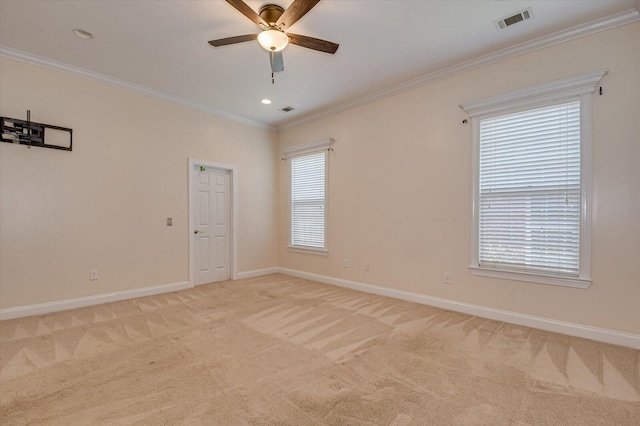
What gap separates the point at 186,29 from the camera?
2.97 metres

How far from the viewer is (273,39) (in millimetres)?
2576

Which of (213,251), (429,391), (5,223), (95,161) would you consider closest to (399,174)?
(429,391)

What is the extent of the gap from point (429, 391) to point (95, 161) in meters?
4.66

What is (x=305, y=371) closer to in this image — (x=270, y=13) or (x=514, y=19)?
(x=270, y=13)

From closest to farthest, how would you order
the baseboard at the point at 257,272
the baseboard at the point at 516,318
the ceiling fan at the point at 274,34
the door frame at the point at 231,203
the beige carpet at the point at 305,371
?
the beige carpet at the point at 305,371, the ceiling fan at the point at 274,34, the baseboard at the point at 516,318, the door frame at the point at 231,203, the baseboard at the point at 257,272

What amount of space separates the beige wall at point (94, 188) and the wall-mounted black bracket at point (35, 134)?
0.25 ft

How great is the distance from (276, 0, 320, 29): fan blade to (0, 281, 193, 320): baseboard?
3.99 meters

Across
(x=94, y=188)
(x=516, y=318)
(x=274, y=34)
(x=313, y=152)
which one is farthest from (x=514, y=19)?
(x=94, y=188)

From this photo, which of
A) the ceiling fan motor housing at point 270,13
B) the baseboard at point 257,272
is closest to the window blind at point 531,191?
the ceiling fan motor housing at point 270,13

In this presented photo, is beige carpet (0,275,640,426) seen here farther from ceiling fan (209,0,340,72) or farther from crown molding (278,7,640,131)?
crown molding (278,7,640,131)

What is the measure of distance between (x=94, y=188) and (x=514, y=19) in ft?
17.1

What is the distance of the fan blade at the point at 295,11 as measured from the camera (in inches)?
87.9

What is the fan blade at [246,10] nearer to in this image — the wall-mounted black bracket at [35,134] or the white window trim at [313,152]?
the white window trim at [313,152]

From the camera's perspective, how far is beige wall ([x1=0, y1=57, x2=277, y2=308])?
346cm
